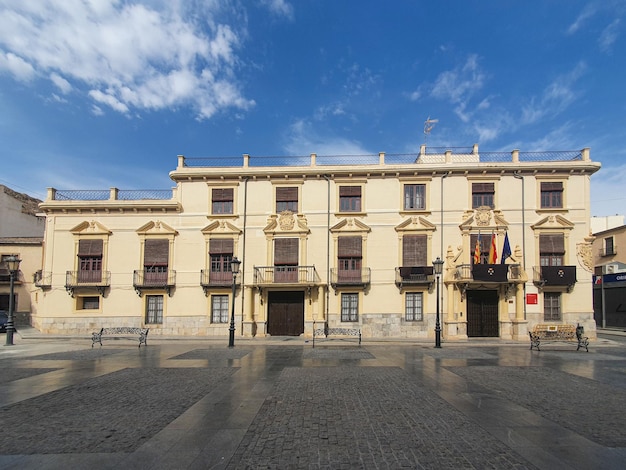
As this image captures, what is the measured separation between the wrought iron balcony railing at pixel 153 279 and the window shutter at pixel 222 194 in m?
5.11

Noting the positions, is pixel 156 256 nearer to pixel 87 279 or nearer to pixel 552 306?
pixel 87 279

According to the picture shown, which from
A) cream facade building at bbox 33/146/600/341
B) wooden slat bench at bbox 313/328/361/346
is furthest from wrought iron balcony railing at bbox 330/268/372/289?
wooden slat bench at bbox 313/328/361/346

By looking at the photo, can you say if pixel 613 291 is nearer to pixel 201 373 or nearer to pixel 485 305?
pixel 485 305

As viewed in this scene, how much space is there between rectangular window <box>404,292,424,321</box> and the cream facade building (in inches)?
3.3

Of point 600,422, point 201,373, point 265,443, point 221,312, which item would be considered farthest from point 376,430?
point 221,312

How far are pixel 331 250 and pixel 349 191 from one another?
12.4 feet

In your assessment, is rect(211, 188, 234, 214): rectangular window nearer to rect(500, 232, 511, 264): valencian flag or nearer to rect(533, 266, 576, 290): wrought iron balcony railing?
rect(500, 232, 511, 264): valencian flag

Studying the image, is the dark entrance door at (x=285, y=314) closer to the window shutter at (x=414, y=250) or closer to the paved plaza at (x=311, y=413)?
the window shutter at (x=414, y=250)

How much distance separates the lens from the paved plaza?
5.03m

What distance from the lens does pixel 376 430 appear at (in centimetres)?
607

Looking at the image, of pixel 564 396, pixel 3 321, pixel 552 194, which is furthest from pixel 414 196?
pixel 3 321

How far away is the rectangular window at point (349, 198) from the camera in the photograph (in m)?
22.9

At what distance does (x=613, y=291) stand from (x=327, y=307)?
25807 mm

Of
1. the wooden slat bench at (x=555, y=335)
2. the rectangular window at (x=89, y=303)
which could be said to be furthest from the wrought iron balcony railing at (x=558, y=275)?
the rectangular window at (x=89, y=303)
